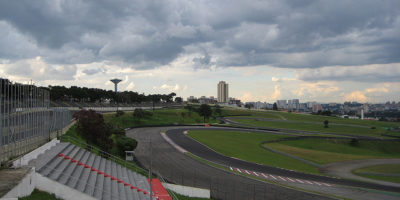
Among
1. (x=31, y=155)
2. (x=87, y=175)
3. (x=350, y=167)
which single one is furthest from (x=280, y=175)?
(x=31, y=155)

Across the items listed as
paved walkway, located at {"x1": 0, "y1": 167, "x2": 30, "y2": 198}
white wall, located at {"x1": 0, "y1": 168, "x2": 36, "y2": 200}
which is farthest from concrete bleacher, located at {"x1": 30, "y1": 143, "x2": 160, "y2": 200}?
paved walkway, located at {"x1": 0, "y1": 167, "x2": 30, "y2": 198}

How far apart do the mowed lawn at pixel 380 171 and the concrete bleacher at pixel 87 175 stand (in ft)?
122

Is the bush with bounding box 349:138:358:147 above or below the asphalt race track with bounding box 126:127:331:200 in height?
below

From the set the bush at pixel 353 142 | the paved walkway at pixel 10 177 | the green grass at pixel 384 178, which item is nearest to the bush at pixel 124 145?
the paved walkway at pixel 10 177

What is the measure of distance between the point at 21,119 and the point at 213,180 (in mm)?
21269

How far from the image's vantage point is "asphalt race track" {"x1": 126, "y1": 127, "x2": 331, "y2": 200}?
93.7 feet

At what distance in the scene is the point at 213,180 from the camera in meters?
32.9

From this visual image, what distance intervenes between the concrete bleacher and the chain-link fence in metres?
1.45

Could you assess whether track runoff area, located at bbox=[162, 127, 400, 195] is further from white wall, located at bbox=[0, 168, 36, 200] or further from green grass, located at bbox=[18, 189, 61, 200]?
white wall, located at bbox=[0, 168, 36, 200]

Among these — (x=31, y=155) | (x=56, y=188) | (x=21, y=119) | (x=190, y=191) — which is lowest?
(x=190, y=191)

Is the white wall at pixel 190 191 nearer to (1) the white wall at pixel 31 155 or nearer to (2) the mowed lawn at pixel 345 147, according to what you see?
(1) the white wall at pixel 31 155

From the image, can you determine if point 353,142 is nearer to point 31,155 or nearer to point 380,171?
point 380,171

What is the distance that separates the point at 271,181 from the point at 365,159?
115ft

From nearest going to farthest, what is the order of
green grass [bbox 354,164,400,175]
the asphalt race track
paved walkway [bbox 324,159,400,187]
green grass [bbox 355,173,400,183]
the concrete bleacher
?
the concrete bleacher
the asphalt race track
paved walkway [bbox 324,159,400,187]
green grass [bbox 355,173,400,183]
green grass [bbox 354,164,400,175]
